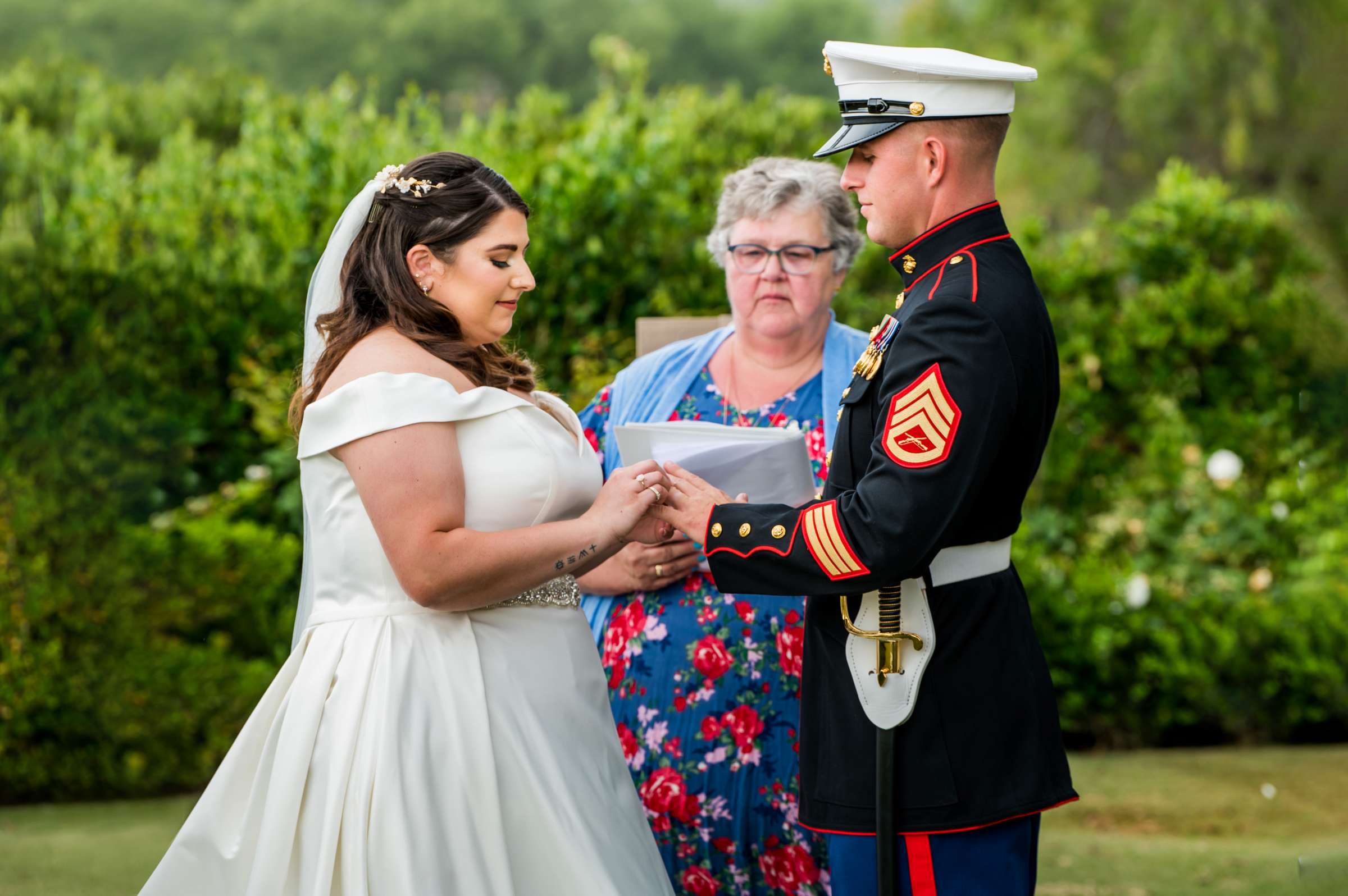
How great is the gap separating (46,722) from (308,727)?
341cm

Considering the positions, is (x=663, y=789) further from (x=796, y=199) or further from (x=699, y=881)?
(x=796, y=199)

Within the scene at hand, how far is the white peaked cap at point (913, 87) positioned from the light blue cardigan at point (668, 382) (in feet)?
2.95

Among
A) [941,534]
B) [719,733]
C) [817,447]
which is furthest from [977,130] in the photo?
[719,733]

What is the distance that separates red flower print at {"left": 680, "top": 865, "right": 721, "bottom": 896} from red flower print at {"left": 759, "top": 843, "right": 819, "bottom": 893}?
12 cm

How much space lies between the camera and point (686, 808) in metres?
3.01

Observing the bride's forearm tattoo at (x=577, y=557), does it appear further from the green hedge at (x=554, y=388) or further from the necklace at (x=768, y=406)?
the green hedge at (x=554, y=388)

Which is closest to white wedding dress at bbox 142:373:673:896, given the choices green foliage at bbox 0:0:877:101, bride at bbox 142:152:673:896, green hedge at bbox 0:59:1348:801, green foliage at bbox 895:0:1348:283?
bride at bbox 142:152:673:896

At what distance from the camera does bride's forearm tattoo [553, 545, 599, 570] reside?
231 cm

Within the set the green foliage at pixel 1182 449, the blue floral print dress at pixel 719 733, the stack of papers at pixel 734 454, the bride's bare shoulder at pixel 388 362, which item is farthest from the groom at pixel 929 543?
the green foliage at pixel 1182 449

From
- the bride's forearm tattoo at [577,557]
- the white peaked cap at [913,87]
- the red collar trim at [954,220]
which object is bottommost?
the bride's forearm tattoo at [577,557]

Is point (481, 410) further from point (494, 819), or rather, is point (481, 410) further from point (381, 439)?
point (494, 819)

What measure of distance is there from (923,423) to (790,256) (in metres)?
1.15

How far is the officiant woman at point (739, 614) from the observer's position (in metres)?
2.98

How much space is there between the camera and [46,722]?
510cm
